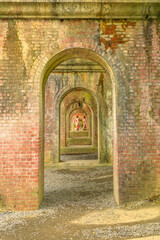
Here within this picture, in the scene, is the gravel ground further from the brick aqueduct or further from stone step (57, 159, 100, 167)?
stone step (57, 159, 100, 167)

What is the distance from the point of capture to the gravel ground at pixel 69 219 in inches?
141

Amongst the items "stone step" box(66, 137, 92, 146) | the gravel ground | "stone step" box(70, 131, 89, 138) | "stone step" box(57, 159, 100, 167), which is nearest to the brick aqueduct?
the gravel ground

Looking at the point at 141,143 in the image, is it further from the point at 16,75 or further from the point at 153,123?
the point at 16,75

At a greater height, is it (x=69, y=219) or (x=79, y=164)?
(x=69, y=219)

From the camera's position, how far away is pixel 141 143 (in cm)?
497

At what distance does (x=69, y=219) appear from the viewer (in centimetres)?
429

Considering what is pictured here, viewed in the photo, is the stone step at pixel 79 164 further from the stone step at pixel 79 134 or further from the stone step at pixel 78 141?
the stone step at pixel 79 134

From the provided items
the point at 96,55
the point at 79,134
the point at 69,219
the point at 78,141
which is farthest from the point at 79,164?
the point at 79,134

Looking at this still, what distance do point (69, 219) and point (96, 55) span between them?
4144 mm

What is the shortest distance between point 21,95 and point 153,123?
3.49m

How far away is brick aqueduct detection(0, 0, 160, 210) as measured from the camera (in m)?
4.78

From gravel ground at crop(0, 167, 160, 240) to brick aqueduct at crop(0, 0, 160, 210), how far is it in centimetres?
39

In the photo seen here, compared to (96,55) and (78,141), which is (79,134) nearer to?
(78,141)

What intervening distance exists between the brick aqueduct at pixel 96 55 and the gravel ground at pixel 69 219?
39cm
